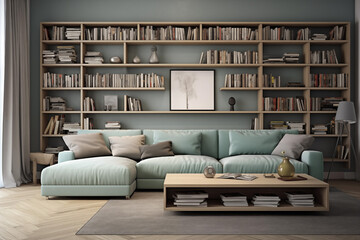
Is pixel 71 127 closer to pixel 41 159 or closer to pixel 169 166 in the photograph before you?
pixel 41 159

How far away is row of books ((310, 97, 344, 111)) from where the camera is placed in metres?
6.04

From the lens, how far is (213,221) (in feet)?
11.1

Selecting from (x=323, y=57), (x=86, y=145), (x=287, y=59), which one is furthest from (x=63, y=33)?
(x=323, y=57)

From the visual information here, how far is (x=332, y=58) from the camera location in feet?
19.9

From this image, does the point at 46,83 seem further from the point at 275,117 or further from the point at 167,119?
the point at 275,117

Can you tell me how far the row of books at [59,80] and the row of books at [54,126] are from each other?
521 mm

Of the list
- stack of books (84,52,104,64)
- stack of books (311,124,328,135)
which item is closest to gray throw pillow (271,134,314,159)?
stack of books (311,124,328,135)

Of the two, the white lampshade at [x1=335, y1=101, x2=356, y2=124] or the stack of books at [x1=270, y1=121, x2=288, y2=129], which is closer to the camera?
the white lampshade at [x1=335, y1=101, x2=356, y2=124]

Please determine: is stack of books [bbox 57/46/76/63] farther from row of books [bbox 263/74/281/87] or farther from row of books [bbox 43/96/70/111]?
row of books [bbox 263/74/281/87]

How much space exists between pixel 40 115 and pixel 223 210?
3.74 metres

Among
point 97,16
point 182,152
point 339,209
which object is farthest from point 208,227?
point 97,16

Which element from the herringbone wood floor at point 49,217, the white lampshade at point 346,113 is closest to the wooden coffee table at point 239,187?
the herringbone wood floor at point 49,217

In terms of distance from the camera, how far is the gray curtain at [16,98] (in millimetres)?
5418

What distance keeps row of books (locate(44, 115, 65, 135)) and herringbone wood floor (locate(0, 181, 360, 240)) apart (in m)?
1.16
